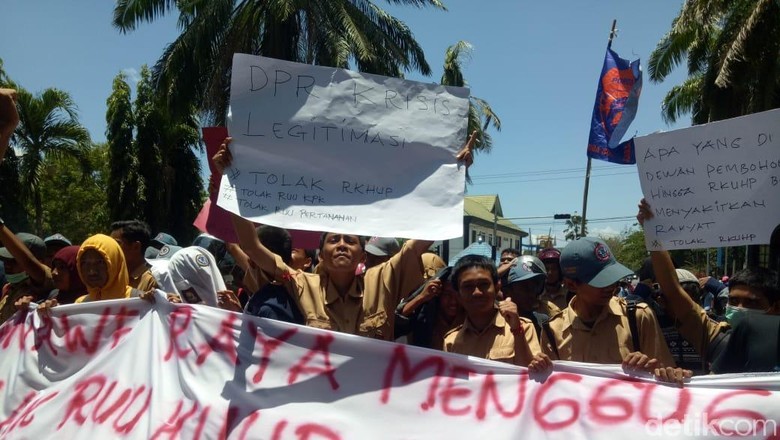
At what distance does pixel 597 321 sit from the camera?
2828 mm

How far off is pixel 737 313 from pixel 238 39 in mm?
14197

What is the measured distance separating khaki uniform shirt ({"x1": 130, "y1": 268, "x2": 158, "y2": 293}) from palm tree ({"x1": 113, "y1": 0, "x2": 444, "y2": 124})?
421 inches

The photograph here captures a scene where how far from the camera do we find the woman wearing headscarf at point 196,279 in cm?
333

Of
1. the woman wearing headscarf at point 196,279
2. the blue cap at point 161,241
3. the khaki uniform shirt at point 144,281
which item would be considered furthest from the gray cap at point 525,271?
the blue cap at point 161,241

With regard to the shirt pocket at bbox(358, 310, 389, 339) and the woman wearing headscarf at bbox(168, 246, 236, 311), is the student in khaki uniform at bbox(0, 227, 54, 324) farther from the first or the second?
the shirt pocket at bbox(358, 310, 389, 339)

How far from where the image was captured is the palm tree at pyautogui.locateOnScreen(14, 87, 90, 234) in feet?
67.7

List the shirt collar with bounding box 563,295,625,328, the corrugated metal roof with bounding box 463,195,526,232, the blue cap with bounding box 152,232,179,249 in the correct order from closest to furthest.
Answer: the shirt collar with bounding box 563,295,625,328
the blue cap with bounding box 152,232,179,249
the corrugated metal roof with bounding box 463,195,526,232

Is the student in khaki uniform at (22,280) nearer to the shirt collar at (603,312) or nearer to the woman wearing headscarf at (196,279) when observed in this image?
the woman wearing headscarf at (196,279)

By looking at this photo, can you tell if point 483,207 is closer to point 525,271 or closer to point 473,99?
point 473,99

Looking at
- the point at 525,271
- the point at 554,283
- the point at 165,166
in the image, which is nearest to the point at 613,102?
the point at 554,283

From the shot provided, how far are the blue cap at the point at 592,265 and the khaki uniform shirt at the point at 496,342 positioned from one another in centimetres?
30

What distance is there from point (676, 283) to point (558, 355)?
619mm

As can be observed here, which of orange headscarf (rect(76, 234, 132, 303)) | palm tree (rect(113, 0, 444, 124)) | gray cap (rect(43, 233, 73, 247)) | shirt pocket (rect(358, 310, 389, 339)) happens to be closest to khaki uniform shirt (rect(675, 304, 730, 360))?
shirt pocket (rect(358, 310, 389, 339))


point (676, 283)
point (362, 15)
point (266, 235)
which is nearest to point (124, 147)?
point (362, 15)
